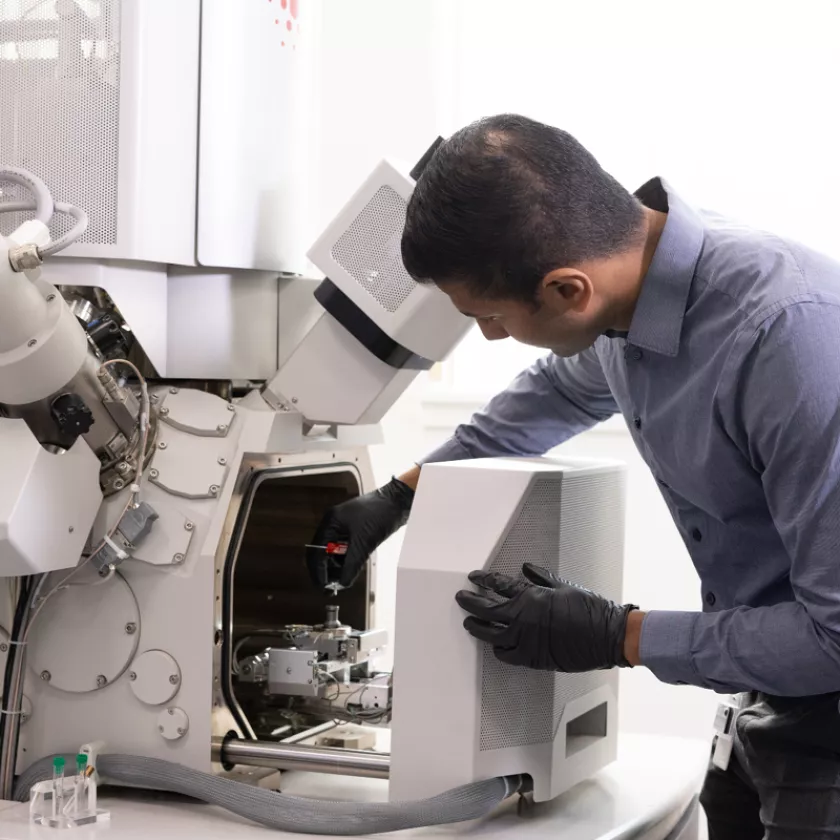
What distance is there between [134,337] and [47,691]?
1.82 feet

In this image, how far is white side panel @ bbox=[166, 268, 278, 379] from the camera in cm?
189

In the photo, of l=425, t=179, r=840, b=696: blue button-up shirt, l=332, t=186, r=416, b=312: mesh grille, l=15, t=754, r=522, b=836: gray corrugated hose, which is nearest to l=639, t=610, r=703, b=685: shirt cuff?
l=425, t=179, r=840, b=696: blue button-up shirt

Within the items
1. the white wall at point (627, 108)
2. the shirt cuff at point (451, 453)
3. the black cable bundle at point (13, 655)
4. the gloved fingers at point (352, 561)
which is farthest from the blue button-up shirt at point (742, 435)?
the white wall at point (627, 108)

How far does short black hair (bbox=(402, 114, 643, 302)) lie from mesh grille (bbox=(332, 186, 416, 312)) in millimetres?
445

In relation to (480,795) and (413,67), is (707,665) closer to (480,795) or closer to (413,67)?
(480,795)

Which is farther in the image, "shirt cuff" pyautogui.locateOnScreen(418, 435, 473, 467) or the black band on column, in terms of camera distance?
"shirt cuff" pyautogui.locateOnScreen(418, 435, 473, 467)

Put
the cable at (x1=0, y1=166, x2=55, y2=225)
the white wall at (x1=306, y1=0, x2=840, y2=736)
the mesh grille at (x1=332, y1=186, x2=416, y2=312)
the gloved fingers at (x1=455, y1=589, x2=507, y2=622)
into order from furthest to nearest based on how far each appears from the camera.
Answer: the white wall at (x1=306, y1=0, x2=840, y2=736) → the mesh grille at (x1=332, y1=186, x2=416, y2=312) → the cable at (x1=0, y1=166, x2=55, y2=225) → the gloved fingers at (x1=455, y1=589, x2=507, y2=622)

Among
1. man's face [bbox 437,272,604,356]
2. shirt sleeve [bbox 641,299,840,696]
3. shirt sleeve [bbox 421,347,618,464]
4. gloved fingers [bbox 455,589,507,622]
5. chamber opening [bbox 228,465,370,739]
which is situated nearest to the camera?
shirt sleeve [bbox 641,299,840,696]

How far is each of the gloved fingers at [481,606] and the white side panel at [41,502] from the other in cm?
55

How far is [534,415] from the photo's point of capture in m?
1.99

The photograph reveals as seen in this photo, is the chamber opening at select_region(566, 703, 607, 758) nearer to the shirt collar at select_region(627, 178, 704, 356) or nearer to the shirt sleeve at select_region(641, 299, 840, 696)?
the shirt sleeve at select_region(641, 299, 840, 696)

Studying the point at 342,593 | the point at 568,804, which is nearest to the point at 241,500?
the point at 342,593

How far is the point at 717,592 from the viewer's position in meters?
1.55

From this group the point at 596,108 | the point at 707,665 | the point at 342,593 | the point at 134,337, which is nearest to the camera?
the point at 707,665
